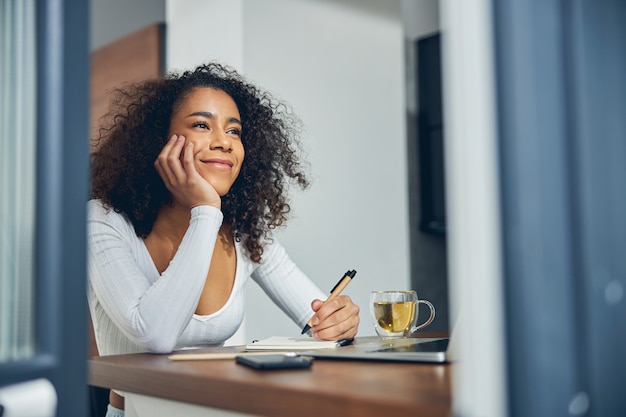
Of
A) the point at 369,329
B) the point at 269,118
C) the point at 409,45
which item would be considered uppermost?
the point at 409,45

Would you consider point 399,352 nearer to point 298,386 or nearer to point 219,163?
point 298,386

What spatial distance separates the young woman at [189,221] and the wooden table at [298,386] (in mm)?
298

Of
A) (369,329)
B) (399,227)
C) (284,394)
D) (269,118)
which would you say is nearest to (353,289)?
(369,329)

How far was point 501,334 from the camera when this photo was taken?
700 mm

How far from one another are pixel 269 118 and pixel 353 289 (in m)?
1.09

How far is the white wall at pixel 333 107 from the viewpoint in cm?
274

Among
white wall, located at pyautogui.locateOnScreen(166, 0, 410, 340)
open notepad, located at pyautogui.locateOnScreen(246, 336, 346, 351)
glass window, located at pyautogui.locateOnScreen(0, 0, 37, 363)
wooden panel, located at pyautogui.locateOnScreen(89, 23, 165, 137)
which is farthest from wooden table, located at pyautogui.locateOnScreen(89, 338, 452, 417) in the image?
wooden panel, located at pyautogui.locateOnScreen(89, 23, 165, 137)

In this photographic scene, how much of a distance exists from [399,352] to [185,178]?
743 mm

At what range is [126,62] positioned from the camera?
3.45m

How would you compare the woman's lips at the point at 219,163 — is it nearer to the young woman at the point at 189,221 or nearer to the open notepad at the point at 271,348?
the young woman at the point at 189,221

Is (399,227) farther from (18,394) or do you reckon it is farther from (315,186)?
(18,394)

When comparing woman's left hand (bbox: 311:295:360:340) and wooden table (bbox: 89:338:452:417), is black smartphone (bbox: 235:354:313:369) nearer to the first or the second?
wooden table (bbox: 89:338:452:417)

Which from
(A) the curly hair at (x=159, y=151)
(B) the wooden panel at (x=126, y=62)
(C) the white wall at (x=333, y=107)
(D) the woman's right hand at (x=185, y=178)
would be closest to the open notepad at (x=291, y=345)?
(D) the woman's right hand at (x=185, y=178)

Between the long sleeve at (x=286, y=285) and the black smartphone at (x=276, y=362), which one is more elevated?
the long sleeve at (x=286, y=285)
